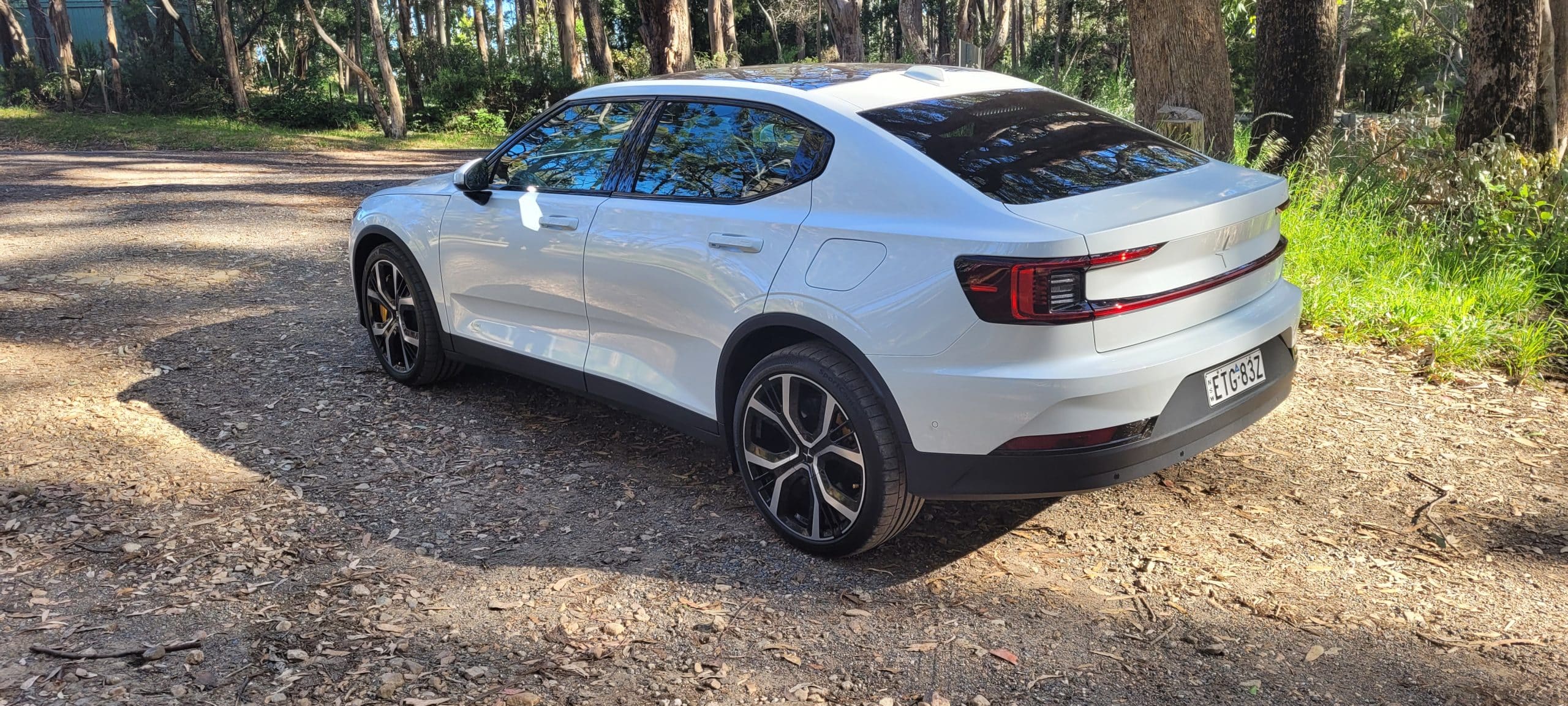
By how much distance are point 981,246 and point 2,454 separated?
14.6 ft

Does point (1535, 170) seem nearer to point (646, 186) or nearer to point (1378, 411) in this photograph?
point (1378, 411)

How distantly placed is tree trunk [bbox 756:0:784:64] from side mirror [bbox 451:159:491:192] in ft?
137

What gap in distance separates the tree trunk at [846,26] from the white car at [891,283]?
1616cm

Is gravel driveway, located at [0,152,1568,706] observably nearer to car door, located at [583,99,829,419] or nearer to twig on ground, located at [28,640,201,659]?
twig on ground, located at [28,640,201,659]

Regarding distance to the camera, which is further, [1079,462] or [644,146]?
[644,146]

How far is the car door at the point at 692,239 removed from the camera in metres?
3.81

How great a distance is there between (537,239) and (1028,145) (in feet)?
6.83

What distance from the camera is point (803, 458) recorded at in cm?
383

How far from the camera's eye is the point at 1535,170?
790cm

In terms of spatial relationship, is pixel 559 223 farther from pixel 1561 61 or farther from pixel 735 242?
pixel 1561 61

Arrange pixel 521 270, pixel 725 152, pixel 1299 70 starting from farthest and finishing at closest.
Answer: pixel 1299 70 → pixel 521 270 → pixel 725 152

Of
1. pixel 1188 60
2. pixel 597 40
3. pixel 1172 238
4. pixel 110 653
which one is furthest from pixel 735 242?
pixel 597 40

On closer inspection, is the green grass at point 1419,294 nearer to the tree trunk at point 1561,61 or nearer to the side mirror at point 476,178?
the tree trunk at point 1561,61

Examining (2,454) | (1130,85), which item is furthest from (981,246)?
(1130,85)
